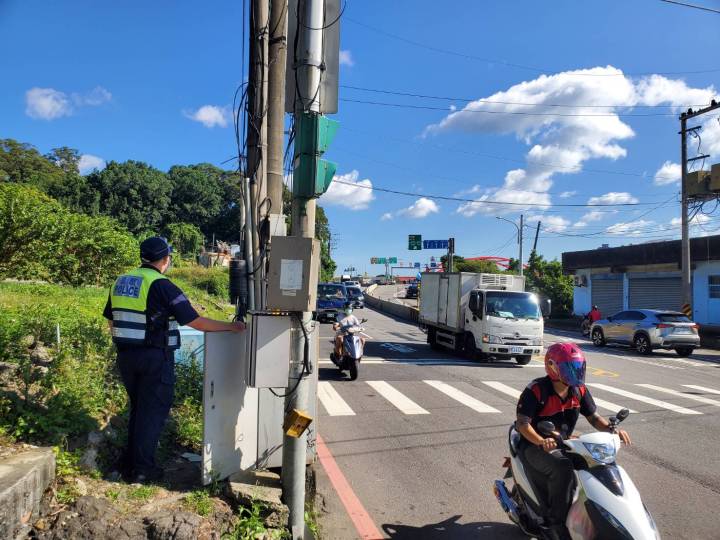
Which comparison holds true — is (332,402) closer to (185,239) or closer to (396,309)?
(396,309)

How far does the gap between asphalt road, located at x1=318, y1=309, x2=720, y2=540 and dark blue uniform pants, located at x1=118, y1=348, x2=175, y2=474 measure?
5.19ft

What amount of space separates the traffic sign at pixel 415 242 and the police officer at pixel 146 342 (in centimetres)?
5103

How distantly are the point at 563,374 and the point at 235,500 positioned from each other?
2.55 m

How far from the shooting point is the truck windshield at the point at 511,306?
14.1 meters

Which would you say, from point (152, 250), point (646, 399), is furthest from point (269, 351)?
point (646, 399)

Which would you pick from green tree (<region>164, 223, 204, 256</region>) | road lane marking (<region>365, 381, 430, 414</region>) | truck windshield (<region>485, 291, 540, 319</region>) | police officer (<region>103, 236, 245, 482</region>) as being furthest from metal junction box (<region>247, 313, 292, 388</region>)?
green tree (<region>164, 223, 204, 256</region>)

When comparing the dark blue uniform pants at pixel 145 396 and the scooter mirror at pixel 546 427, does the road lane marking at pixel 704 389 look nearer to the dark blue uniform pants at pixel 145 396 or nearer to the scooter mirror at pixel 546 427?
the scooter mirror at pixel 546 427

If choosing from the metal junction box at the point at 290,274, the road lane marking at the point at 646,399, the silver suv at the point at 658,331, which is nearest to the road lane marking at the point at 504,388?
the road lane marking at the point at 646,399

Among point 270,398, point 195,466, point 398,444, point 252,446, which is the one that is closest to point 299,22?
point 270,398

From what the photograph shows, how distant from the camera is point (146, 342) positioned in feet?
12.7

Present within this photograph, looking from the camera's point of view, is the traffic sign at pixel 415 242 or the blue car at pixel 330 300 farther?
the traffic sign at pixel 415 242

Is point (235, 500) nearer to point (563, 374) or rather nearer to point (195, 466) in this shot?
point (195, 466)

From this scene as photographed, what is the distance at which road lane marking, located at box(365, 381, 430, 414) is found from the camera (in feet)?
27.6

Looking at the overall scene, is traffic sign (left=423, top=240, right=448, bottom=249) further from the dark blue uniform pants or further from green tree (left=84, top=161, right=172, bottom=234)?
the dark blue uniform pants
